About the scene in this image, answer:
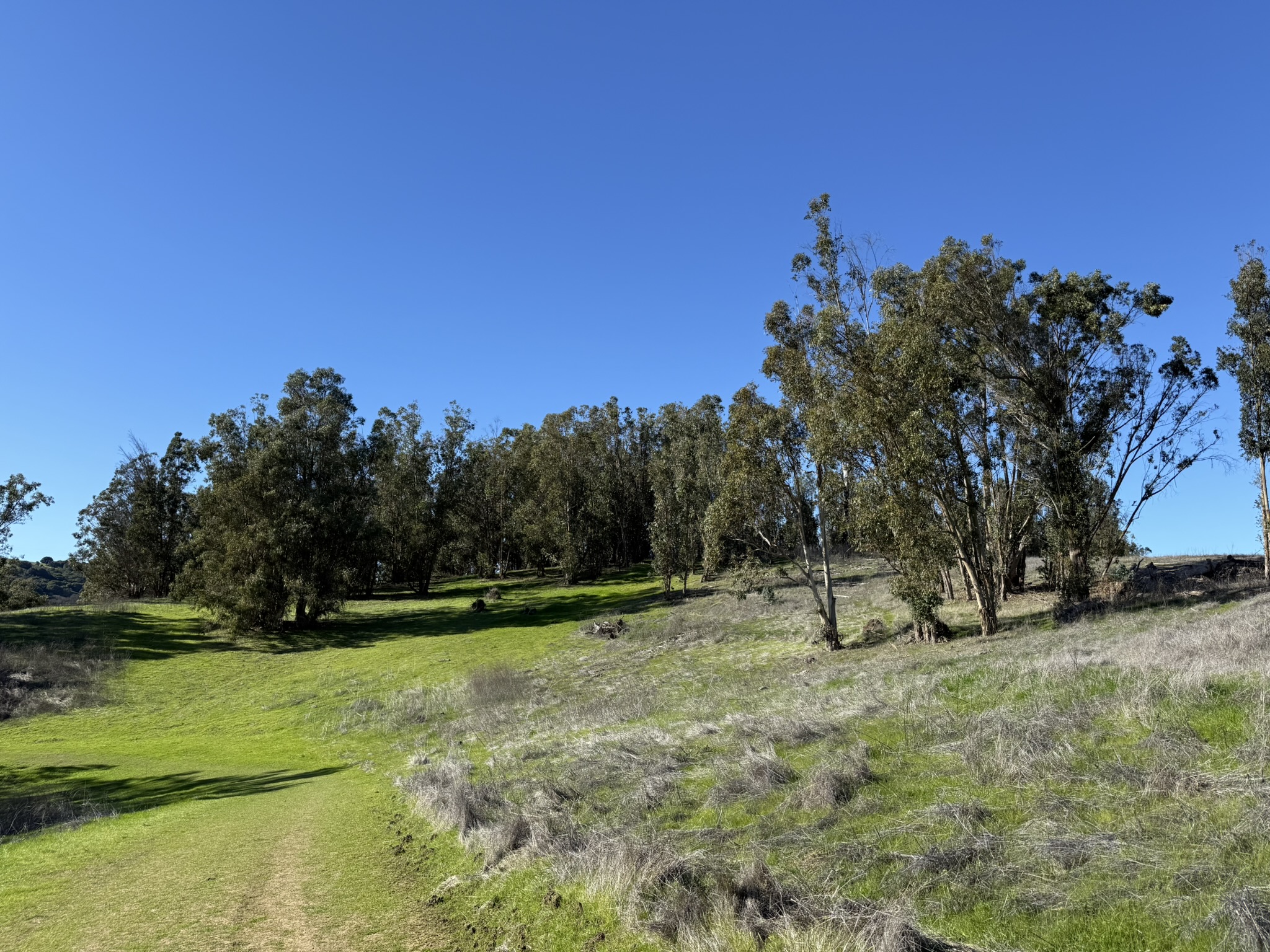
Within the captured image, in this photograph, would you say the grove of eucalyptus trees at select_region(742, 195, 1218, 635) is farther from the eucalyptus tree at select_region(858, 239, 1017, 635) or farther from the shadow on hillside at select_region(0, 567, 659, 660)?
the shadow on hillside at select_region(0, 567, 659, 660)

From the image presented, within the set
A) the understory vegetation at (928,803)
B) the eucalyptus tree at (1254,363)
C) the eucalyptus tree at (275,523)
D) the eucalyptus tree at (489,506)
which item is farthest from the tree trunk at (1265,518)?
the eucalyptus tree at (489,506)

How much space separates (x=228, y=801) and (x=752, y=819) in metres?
16.1

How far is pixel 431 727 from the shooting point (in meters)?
27.7

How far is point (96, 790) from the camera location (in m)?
20.9

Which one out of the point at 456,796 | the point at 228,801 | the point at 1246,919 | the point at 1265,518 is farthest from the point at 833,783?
the point at 1265,518

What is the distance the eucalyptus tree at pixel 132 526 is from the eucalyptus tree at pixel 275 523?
23279mm

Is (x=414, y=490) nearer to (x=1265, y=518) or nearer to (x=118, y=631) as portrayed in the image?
(x=118, y=631)

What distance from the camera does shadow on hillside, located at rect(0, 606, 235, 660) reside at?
156 feet

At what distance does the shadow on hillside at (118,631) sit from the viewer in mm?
47625

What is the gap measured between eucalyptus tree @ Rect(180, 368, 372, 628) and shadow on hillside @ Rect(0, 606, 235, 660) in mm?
2873

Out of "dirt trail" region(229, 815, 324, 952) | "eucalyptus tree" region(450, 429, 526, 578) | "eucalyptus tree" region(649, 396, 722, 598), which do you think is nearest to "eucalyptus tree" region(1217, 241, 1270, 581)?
"eucalyptus tree" region(649, 396, 722, 598)

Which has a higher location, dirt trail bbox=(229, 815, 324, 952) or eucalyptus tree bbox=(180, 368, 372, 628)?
eucalyptus tree bbox=(180, 368, 372, 628)

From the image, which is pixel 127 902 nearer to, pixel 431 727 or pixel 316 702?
pixel 431 727

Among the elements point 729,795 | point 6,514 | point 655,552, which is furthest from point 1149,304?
point 6,514
